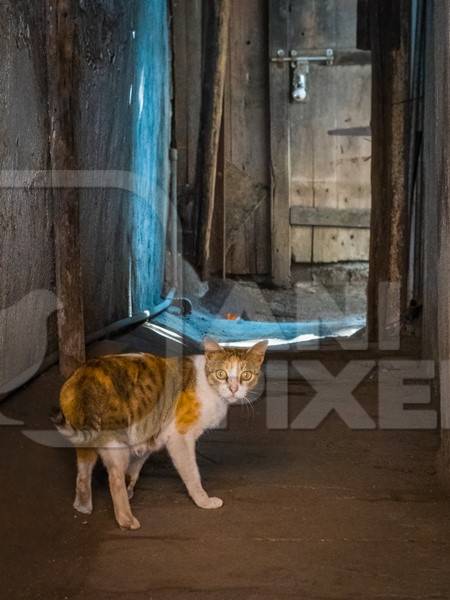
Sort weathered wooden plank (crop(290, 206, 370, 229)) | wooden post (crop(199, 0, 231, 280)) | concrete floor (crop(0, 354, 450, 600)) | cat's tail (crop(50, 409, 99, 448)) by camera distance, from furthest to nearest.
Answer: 1. weathered wooden plank (crop(290, 206, 370, 229))
2. wooden post (crop(199, 0, 231, 280))
3. cat's tail (crop(50, 409, 99, 448))
4. concrete floor (crop(0, 354, 450, 600))

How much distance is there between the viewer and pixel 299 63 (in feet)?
33.6

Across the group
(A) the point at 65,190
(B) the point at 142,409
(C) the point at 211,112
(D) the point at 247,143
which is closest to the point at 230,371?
(B) the point at 142,409

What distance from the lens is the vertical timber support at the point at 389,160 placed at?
21.4ft

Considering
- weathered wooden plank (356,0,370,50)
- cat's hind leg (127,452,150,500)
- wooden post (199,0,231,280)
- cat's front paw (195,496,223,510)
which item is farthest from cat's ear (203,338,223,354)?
wooden post (199,0,231,280)

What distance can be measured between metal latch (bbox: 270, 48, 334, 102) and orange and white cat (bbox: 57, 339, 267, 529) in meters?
6.91

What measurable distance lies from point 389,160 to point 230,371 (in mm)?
3475

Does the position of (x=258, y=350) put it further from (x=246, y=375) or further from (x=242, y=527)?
(x=242, y=527)

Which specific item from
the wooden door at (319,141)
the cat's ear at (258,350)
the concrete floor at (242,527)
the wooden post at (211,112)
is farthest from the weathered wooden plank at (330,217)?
the cat's ear at (258,350)

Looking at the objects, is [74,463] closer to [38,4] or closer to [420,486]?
[420,486]

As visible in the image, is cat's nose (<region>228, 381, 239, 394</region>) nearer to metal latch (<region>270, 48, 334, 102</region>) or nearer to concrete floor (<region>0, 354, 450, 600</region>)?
concrete floor (<region>0, 354, 450, 600</region>)

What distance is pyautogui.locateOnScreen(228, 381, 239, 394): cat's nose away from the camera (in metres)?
3.71

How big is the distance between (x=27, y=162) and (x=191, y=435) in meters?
1.63

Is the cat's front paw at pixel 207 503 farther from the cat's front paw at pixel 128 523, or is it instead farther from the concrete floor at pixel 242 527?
the cat's front paw at pixel 128 523

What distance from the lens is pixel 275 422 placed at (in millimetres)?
5012
